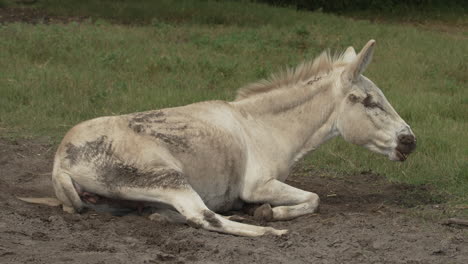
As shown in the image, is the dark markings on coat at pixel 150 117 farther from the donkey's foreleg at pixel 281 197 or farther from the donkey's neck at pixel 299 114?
the donkey's foreleg at pixel 281 197

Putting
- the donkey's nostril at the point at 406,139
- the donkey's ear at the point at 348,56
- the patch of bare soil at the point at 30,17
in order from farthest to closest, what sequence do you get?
the patch of bare soil at the point at 30,17 < the donkey's ear at the point at 348,56 < the donkey's nostril at the point at 406,139

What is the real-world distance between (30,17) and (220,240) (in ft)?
45.1

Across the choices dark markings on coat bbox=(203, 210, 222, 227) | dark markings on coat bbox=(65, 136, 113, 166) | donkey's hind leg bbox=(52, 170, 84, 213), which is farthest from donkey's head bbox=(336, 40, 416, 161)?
donkey's hind leg bbox=(52, 170, 84, 213)

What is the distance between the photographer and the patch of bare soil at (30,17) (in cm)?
1754

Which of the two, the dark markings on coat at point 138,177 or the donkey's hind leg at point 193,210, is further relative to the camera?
the dark markings on coat at point 138,177

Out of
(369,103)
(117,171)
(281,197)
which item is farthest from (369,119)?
(117,171)

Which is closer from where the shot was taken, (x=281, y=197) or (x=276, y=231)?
(x=276, y=231)

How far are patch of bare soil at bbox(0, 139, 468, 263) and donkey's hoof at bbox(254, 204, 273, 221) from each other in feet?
0.21

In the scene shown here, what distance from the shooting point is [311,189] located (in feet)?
25.4

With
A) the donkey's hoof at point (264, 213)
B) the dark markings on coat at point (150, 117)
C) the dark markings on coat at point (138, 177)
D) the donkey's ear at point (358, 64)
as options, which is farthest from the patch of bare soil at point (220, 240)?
the donkey's ear at point (358, 64)

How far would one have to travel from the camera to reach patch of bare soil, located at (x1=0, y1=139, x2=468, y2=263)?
5230 mm

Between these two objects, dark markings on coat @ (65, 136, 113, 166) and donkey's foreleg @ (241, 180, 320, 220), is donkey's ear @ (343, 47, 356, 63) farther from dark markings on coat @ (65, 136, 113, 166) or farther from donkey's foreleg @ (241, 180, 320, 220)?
dark markings on coat @ (65, 136, 113, 166)

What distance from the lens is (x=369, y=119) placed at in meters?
7.00

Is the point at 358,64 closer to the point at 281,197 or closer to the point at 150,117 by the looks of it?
the point at 281,197
